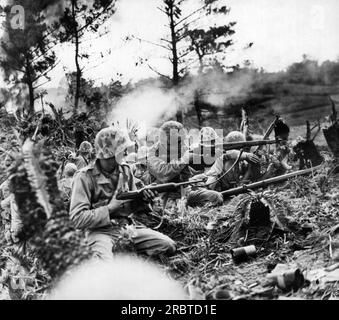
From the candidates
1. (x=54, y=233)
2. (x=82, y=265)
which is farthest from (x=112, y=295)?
(x=54, y=233)

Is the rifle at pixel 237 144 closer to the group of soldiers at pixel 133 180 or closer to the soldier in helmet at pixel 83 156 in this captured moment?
the group of soldiers at pixel 133 180

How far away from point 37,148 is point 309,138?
3047 millimetres

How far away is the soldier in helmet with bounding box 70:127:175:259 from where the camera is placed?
12.9ft

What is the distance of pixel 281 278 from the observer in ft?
11.3

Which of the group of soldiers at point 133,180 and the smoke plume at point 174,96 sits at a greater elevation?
the smoke plume at point 174,96

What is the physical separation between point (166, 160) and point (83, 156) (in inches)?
35.7

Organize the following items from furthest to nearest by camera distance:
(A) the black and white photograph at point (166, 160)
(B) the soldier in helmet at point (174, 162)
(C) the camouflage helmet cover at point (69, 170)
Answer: (B) the soldier in helmet at point (174, 162) → (C) the camouflage helmet cover at point (69, 170) → (A) the black and white photograph at point (166, 160)

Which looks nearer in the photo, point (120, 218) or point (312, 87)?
point (120, 218)

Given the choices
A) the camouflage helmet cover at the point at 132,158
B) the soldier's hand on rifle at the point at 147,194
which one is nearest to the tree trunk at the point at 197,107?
the camouflage helmet cover at the point at 132,158

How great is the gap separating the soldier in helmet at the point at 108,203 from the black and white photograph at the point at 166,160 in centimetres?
1

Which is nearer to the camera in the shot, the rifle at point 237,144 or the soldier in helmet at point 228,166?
the rifle at point 237,144

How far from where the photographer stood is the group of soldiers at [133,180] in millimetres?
3971

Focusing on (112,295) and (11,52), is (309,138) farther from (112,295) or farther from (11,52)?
(11,52)

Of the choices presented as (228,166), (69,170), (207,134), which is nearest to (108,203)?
(69,170)
